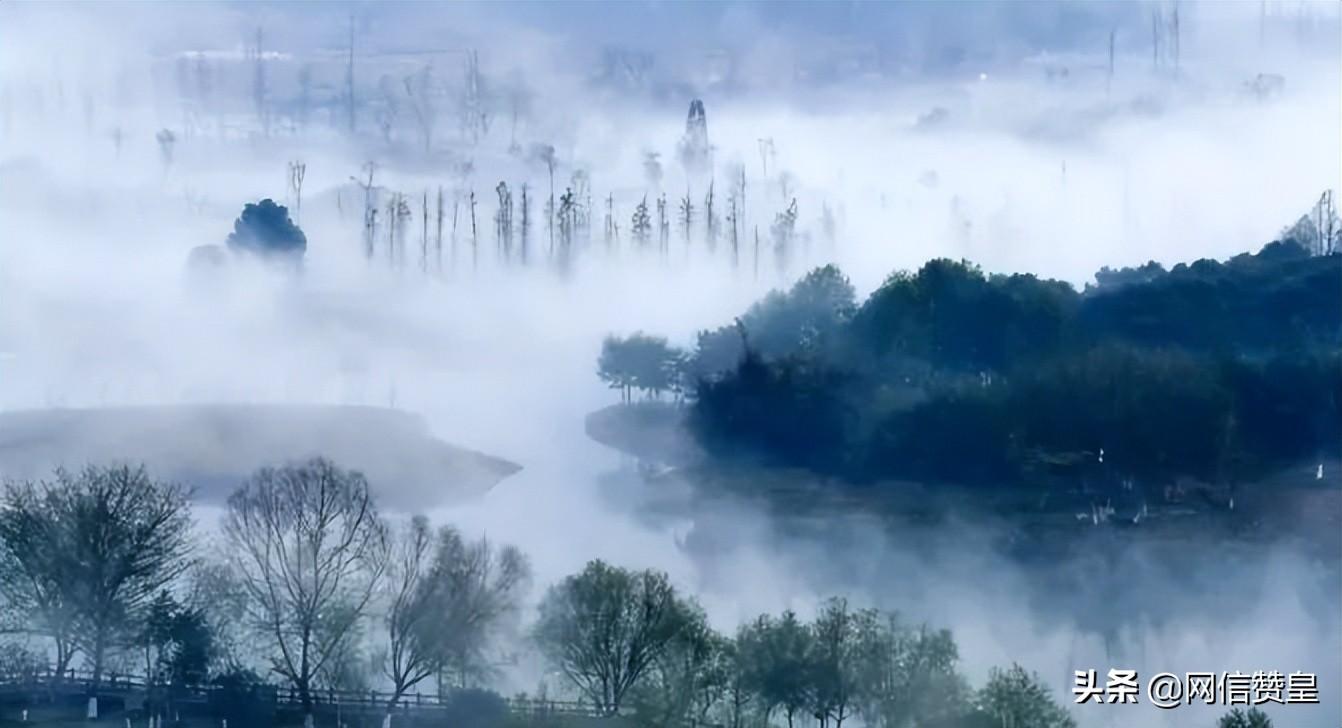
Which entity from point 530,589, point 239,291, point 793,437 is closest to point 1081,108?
point 793,437

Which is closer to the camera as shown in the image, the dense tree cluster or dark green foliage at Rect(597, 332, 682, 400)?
the dense tree cluster

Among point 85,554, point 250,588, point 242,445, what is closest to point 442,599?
point 250,588

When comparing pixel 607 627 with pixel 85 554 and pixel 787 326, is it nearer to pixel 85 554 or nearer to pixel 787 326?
pixel 787 326

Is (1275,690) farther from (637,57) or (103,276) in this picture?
(103,276)

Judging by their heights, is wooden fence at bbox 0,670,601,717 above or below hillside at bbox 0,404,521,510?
below

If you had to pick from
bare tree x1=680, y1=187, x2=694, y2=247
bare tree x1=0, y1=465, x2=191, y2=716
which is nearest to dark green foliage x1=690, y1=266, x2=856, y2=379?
bare tree x1=680, y1=187, x2=694, y2=247

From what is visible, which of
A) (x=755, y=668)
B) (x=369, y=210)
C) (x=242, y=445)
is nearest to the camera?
(x=755, y=668)

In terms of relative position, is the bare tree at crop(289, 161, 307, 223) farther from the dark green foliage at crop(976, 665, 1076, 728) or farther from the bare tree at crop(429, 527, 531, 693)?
the dark green foliage at crop(976, 665, 1076, 728)

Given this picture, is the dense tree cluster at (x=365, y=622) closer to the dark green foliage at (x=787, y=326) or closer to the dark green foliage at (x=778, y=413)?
the dark green foliage at (x=778, y=413)
